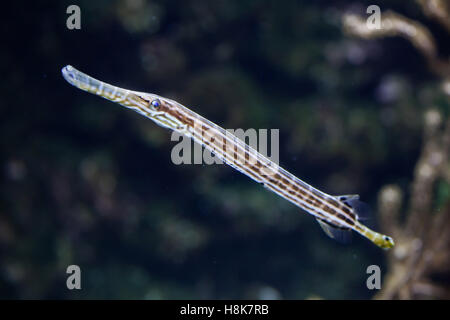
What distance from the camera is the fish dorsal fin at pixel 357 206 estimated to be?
3943 mm

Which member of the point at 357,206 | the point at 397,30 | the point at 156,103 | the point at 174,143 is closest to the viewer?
the point at 156,103

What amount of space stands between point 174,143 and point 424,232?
448 centimetres

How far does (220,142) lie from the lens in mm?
3518

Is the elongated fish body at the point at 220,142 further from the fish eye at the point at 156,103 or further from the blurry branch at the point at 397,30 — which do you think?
the blurry branch at the point at 397,30

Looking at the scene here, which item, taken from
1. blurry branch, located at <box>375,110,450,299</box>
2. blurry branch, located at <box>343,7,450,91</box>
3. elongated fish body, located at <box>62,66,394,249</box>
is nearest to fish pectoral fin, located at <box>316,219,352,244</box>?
elongated fish body, located at <box>62,66,394,249</box>

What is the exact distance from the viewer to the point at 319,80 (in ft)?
23.6

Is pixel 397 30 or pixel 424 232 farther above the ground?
pixel 397 30

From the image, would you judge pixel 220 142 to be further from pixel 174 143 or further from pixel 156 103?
pixel 174 143

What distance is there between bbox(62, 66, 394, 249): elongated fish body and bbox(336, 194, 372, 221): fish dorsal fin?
61mm

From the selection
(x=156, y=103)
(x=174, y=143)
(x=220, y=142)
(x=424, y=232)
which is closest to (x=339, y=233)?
(x=220, y=142)

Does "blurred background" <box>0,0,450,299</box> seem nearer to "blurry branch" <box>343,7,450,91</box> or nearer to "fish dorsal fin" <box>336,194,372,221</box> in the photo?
"blurry branch" <box>343,7,450,91</box>

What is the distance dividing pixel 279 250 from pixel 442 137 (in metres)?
3.83

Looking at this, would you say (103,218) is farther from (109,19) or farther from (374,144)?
(374,144)

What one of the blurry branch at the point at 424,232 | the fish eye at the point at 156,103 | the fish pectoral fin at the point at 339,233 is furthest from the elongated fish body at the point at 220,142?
the blurry branch at the point at 424,232
